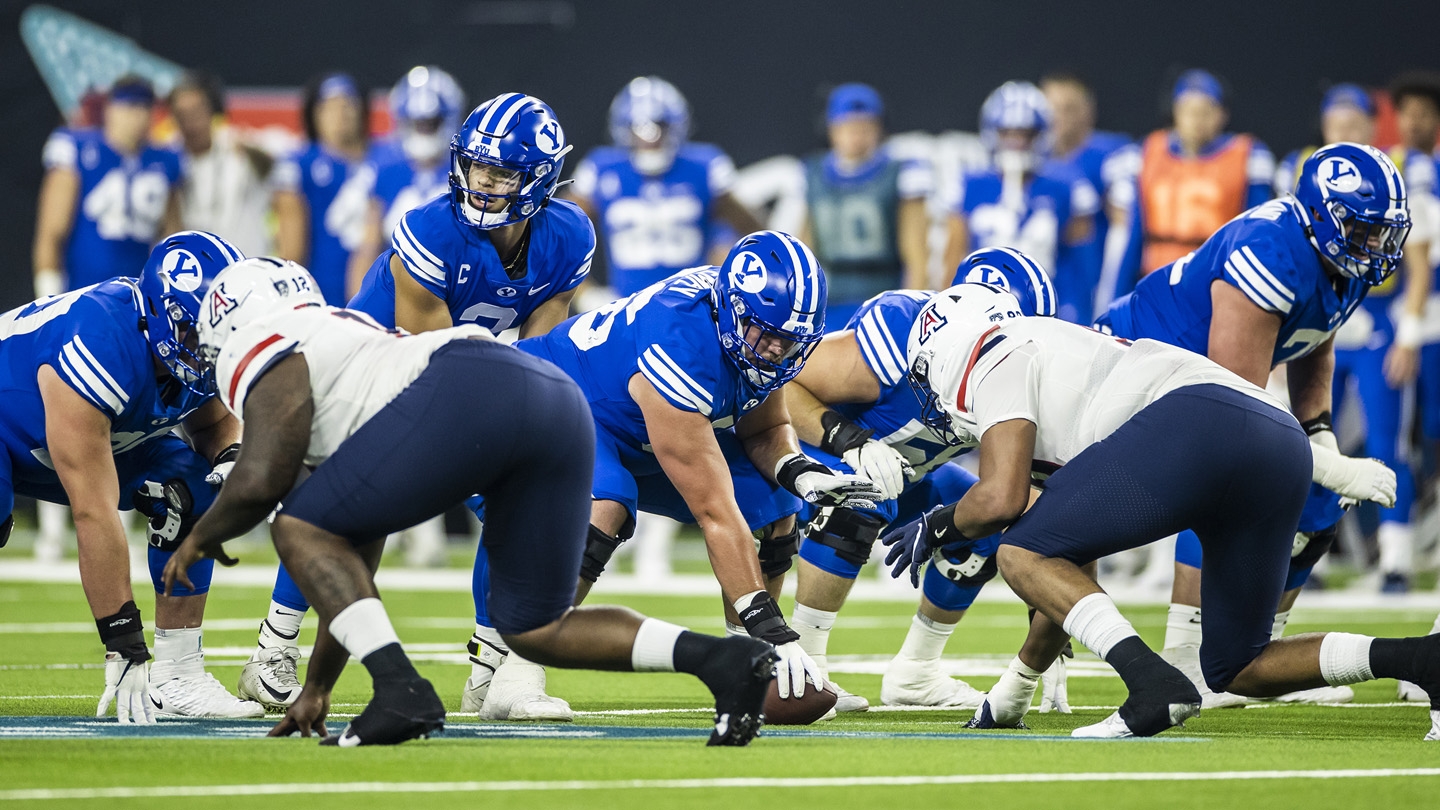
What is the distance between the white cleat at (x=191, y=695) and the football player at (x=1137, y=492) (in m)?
2.05

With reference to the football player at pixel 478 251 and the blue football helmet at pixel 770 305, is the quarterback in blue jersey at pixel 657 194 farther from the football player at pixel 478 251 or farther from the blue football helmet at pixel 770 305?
the blue football helmet at pixel 770 305

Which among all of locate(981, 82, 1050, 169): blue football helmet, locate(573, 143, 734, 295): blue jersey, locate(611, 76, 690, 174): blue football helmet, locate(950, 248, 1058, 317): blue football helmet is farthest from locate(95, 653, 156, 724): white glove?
locate(981, 82, 1050, 169): blue football helmet

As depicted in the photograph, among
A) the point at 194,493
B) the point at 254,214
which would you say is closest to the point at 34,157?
the point at 254,214

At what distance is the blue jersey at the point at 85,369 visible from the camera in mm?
5145

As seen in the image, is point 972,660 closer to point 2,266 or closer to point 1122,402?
point 1122,402

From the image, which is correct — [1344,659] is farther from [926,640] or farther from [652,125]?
[652,125]

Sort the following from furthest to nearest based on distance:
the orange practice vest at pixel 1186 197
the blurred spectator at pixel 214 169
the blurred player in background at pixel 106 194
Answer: the blurred spectator at pixel 214 169, the blurred player in background at pixel 106 194, the orange practice vest at pixel 1186 197

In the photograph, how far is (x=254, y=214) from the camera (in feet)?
37.9

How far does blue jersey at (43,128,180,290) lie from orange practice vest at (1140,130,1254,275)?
5674 millimetres

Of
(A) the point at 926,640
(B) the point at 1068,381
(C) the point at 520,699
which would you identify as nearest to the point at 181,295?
(C) the point at 520,699

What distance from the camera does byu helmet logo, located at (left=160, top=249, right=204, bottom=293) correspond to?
504cm

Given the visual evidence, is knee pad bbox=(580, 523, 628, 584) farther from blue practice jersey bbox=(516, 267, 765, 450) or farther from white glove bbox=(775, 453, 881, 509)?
white glove bbox=(775, 453, 881, 509)

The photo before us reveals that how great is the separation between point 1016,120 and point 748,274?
19.3ft

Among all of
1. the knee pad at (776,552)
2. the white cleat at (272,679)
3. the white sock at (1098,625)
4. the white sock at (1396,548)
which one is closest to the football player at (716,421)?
the knee pad at (776,552)
